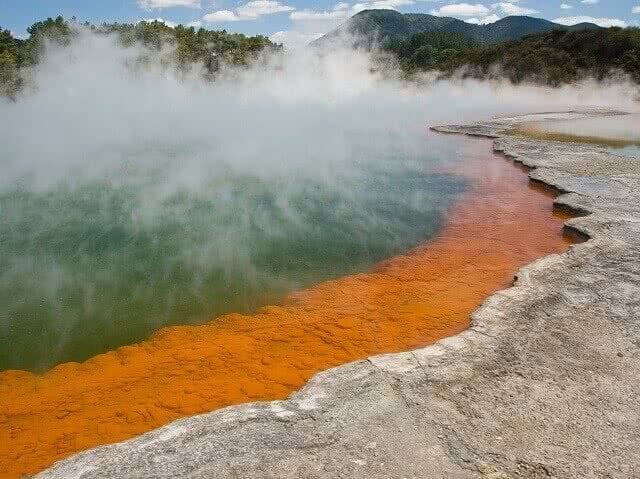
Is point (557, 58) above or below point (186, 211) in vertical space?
above

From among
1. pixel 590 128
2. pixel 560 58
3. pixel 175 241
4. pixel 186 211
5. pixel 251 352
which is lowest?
pixel 251 352

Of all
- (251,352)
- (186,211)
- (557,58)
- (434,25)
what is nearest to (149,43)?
(557,58)

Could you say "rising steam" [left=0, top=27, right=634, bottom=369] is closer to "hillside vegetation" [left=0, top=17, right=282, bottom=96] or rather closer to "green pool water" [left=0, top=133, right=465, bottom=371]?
"green pool water" [left=0, top=133, right=465, bottom=371]

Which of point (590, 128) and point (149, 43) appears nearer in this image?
point (590, 128)

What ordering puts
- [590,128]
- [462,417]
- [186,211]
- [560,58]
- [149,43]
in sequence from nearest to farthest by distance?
[462,417]
[186,211]
[590,128]
[149,43]
[560,58]

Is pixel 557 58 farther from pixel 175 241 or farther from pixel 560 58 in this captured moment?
pixel 175 241

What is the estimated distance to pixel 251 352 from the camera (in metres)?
3.91

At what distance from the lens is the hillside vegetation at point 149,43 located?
24484 mm

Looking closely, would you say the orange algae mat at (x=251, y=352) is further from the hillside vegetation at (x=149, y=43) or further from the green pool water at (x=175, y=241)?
the hillside vegetation at (x=149, y=43)

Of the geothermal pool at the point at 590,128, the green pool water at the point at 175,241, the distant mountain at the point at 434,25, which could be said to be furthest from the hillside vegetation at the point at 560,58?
the distant mountain at the point at 434,25

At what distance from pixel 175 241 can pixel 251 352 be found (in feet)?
9.27

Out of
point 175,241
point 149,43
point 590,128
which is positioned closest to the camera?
point 175,241

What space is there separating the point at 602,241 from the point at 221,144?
390 inches

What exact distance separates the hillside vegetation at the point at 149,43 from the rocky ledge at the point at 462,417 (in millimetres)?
26258
